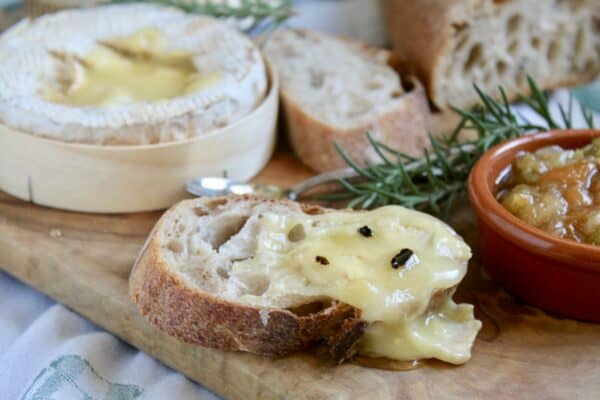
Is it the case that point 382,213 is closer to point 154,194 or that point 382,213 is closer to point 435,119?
point 154,194

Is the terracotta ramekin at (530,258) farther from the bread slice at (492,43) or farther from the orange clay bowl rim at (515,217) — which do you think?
the bread slice at (492,43)

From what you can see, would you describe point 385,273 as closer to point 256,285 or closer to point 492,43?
point 256,285

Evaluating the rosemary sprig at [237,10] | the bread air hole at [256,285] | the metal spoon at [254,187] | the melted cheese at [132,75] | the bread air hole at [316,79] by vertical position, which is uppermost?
the rosemary sprig at [237,10]

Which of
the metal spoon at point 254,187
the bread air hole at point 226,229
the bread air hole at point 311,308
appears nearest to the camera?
the bread air hole at point 311,308

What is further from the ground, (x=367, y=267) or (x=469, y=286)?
(x=367, y=267)

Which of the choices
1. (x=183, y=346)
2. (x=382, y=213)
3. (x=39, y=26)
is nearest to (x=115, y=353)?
(x=183, y=346)

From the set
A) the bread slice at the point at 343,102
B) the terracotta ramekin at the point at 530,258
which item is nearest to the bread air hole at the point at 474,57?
the bread slice at the point at 343,102

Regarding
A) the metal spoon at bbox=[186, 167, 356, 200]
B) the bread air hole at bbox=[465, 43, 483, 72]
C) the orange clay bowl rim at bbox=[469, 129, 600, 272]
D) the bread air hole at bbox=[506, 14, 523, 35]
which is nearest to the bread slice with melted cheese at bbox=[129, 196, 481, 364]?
the orange clay bowl rim at bbox=[469, 129, 600, 272]
